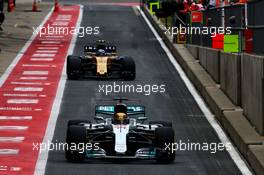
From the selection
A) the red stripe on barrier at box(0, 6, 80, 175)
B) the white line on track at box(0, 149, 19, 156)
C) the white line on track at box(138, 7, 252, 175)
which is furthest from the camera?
the white line on track at box(0, 149, 19, 156)

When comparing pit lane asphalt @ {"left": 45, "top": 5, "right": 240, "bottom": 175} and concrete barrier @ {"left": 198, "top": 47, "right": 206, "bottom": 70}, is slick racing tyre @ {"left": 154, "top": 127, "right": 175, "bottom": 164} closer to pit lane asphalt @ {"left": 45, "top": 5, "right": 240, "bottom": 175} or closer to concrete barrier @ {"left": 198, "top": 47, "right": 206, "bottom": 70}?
pit lane asphalt @ {"left": 45, "top": 5, "right": 240, "bottom": 175}

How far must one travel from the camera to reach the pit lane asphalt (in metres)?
17.6

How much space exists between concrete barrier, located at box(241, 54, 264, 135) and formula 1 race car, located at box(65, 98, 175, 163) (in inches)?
97.6

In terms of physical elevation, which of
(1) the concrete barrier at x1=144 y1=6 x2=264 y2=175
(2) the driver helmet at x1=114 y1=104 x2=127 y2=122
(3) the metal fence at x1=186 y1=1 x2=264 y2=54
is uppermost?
(3) the metal fence at x1=186 y1=1 x2=264 y2=54

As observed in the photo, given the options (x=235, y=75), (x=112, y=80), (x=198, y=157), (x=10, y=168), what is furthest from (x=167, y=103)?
(x=10, y=168)

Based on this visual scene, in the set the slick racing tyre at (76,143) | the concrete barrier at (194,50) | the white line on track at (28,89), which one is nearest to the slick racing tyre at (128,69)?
the white line on track at (28,89)

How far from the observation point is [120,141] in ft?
58.9

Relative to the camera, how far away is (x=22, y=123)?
2305 cm

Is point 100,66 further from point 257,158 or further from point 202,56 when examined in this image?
point 257,158
